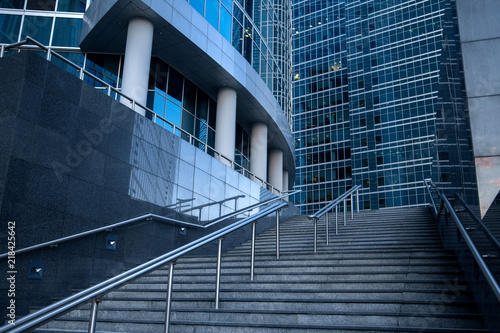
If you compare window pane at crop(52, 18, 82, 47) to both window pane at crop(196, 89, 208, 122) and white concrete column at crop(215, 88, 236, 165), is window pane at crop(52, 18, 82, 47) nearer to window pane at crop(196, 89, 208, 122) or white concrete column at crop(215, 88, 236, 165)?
window pane at crop(196, 89, 208, 122)

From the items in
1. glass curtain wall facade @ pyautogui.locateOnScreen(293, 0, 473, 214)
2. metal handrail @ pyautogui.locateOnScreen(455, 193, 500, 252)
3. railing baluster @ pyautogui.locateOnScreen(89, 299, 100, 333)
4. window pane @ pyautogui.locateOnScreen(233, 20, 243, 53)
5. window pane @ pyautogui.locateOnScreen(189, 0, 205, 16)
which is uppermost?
glass curtain wall facade @ pyautogui.locateOnScreen(293, 0, 473, 214)

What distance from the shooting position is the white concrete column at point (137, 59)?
15.4 metres

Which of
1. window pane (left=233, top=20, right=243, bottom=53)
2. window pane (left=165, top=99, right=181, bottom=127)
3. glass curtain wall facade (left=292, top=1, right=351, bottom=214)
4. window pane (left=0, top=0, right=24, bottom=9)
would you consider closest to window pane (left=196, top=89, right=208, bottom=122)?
window pane (left=165, top=99, right=181, bottom=127)

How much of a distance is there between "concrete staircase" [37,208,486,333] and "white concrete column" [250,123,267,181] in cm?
1550

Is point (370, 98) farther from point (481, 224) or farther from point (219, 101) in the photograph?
point (481, 224)

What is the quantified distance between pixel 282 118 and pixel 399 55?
41065mm

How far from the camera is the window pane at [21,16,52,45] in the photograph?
675 inches

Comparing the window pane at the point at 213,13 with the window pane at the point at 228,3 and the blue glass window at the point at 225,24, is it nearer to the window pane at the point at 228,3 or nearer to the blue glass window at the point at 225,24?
the blue glass window at the point at 225,24

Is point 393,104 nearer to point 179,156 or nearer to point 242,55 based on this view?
→ point 242,55

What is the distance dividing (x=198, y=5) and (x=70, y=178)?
11.6 m

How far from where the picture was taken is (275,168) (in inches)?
1139

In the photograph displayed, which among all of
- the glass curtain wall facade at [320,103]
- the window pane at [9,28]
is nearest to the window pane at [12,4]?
the window pane at [9,28]

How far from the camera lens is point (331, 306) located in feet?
19.4

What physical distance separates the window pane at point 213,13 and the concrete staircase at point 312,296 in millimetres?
12478
